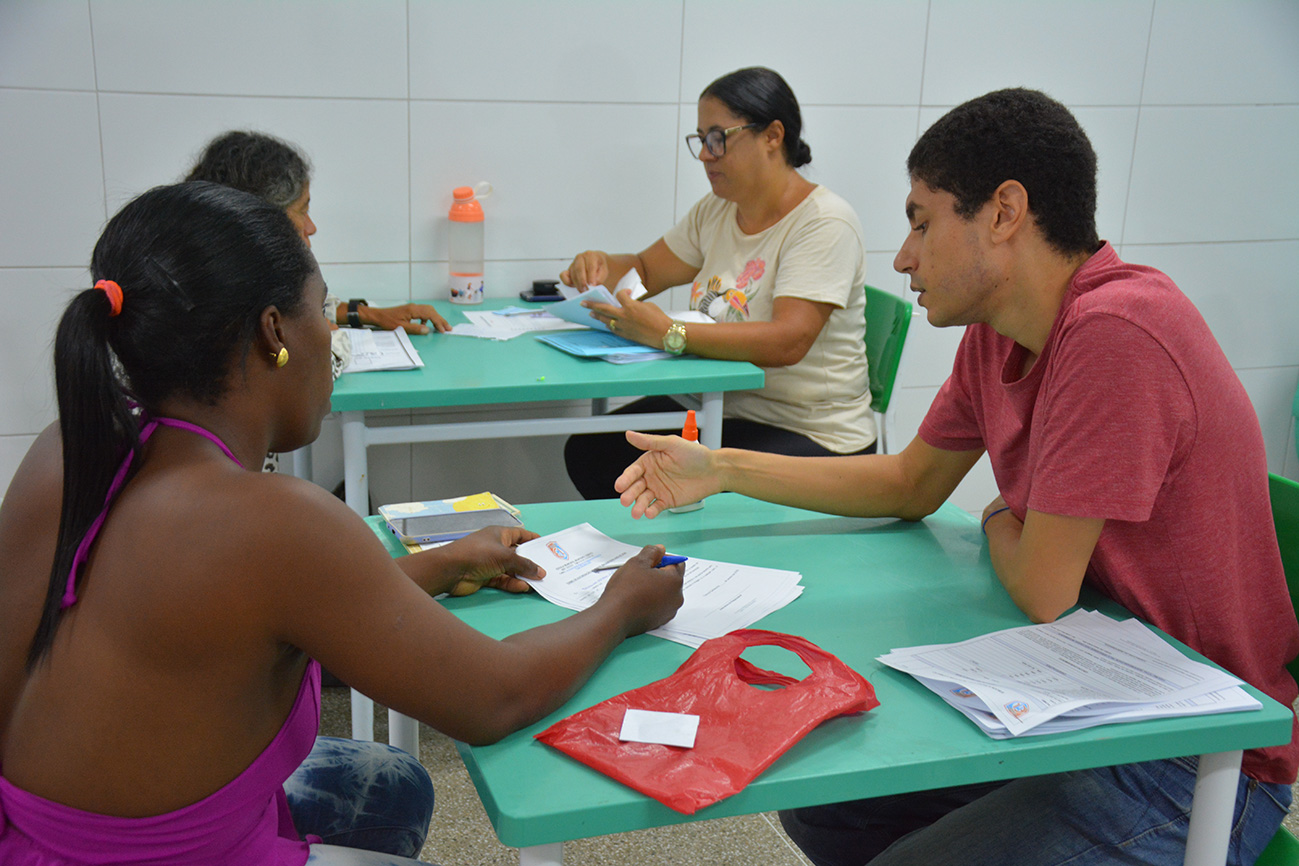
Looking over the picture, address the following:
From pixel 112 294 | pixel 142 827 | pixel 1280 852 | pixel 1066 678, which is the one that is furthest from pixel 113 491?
pixel 1280 852

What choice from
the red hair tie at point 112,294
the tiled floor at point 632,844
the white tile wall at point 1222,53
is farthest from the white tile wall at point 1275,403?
the red hair tie at point 112,294

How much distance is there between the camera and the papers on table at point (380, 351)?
223 cm

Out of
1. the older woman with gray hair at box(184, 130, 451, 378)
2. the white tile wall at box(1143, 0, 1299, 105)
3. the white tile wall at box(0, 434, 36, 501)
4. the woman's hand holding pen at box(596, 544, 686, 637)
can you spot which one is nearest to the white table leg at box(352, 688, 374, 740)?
the older woman with gray hair at box(184, 130, 451, 378)

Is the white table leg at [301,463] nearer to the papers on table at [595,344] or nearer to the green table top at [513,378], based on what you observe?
the green table top at [513,378]

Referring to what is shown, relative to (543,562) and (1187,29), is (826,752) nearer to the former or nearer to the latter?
(543,562)

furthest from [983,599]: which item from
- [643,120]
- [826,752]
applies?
[643,120]

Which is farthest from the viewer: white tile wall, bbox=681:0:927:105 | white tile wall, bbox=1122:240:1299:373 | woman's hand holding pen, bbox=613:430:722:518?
white tile wall, bbox=1122:240:1299:373

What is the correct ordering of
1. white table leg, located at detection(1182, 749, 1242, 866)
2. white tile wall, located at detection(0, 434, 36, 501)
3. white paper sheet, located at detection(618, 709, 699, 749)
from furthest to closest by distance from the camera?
white tile wall, located at detection(0, 434, 36, 501), white table leg, located at detection(1182, 749, 1242, 866), white paper sheet, located at detection(618, 709, 699, 749)

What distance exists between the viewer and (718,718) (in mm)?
1016

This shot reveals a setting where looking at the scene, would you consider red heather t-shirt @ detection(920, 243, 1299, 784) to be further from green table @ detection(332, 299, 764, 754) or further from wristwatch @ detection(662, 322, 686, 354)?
wristwatch @ detection(662, 322, 686, 354)

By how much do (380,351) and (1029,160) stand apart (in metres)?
1.53

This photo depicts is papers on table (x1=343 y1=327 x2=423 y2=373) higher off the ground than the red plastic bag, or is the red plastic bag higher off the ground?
papers on table (x1=343 y1=327 x2=423 y2=373)

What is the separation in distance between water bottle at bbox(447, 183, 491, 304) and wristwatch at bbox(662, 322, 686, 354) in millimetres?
778

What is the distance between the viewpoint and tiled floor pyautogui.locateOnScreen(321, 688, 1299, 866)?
1979 millimetres
